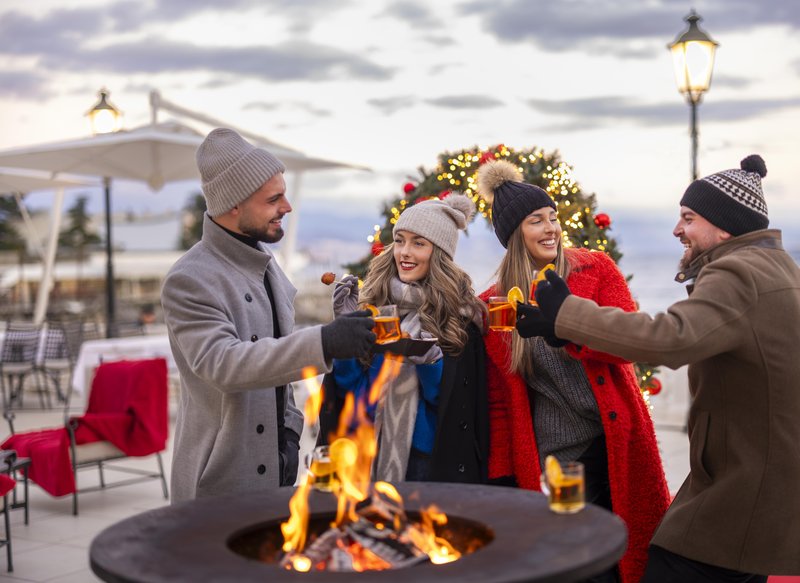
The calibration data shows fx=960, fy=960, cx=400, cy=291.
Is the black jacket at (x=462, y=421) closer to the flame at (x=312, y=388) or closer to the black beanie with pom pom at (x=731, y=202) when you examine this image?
the flame at (x=312, y=388)

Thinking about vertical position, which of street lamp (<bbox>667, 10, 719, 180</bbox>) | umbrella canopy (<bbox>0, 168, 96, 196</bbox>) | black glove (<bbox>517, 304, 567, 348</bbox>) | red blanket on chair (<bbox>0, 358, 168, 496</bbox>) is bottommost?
red blanket on chair (<bbox>0, 358, 168, 496</bbox>)

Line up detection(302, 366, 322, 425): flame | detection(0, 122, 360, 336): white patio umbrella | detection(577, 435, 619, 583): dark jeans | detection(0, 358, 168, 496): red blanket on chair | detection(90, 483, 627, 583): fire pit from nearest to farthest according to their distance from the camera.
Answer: detection(90, 483, 627, 583): fire pit
detection(302, 366, 322, 425): flame
detection(577, 435, 619, 583): dark jeans
detection(0, 358, 168, 496): red blanket on chair
detection(0, 122, 360, 336): white patio umbrella

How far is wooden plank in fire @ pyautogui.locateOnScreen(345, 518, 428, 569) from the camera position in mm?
2340

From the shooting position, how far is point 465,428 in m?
3.59

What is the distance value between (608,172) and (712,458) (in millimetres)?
5260

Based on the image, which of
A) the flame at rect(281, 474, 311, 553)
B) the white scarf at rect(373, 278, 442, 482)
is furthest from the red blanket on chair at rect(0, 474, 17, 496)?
the flame at rect(281, 474, 311, 553)

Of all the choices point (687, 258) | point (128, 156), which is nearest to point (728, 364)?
point (687, 258)

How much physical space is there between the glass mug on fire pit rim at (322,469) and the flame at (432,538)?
0.34 meters

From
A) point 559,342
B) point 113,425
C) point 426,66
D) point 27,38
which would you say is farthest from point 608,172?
point 27,38

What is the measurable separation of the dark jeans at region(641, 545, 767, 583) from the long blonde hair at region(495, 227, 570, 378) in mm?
885

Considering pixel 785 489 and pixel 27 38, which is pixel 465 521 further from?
pixel 27 38

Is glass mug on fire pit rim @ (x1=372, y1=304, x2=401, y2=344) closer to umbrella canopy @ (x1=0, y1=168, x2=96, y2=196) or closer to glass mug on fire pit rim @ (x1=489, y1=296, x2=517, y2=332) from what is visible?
glass mug on fire pit rim @ (x1=489, y1=296, x2=517, y2=332)

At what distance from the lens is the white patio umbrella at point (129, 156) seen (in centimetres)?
1090

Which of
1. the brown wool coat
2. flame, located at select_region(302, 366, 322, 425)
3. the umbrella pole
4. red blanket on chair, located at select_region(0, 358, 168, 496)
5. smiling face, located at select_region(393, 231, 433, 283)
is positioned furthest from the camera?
the umbrella pole
